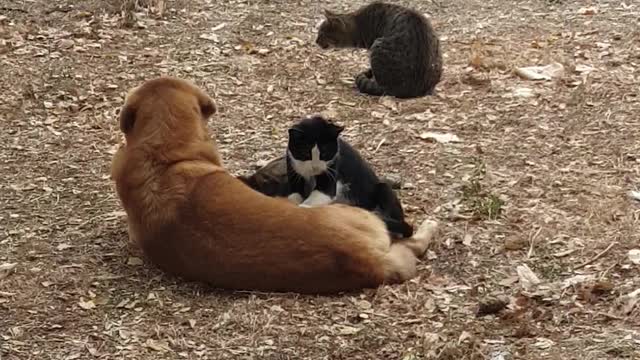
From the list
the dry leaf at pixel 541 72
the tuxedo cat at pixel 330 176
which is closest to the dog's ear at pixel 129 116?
the tuxedo cat at pixel 330 176

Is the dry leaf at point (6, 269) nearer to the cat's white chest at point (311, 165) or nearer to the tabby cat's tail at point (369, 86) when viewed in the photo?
the cat's white chest at point (311, 165)

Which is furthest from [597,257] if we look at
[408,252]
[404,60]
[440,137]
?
[404,60]

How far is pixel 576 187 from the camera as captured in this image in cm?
630

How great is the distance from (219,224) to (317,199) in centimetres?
91

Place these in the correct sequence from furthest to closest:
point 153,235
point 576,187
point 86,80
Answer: point 86,80 < point 576,187 < point 153,235

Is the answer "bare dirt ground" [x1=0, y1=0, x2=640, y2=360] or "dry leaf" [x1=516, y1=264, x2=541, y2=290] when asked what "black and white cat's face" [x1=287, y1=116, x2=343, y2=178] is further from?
"dry leaf" [x1=516, y1=264, x2=541, y2=290]

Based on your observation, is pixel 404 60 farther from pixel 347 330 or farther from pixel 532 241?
pixel 347 330

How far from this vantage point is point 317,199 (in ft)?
19.2

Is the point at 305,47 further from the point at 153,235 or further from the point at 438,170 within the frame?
the point at 153,235

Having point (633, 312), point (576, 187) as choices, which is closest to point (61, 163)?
point (576, 187)

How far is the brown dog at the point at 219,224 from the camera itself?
16.3ft

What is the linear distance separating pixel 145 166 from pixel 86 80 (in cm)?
293

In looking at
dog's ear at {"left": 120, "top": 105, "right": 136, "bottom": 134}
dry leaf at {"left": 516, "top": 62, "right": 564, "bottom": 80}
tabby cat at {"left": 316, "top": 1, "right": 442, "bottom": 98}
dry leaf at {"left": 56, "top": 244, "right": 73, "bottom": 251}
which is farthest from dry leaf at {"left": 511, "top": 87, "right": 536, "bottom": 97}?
dry leaf at {"left": 56, "top": 244, "right": 73, "bottom": 251}

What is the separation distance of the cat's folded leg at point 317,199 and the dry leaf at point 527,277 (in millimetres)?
1124
